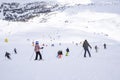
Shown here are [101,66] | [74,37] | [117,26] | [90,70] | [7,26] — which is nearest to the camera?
[90,70]

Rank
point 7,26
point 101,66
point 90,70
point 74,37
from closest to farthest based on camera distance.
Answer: point 90,70, point 101,66, point 74,37, point 7,26

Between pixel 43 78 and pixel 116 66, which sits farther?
pixel 116 66

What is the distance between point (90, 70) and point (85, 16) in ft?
483

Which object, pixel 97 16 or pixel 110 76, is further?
pixel 97 16

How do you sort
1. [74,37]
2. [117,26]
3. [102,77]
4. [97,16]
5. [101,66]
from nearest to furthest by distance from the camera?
[102,77] → [101,66] → [74,37] → [117,26] → [97,16]

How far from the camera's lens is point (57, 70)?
12938mm

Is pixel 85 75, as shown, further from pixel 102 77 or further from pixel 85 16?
pixel 85 16

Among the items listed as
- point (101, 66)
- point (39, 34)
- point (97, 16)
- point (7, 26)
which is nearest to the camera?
point (101, 66)

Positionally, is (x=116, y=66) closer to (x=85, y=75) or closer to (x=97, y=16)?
(x=85, y=75)

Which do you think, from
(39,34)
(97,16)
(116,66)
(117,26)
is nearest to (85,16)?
(97,16)

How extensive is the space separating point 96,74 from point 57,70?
6.93 ft

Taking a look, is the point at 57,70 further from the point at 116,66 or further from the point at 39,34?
the point at 39,34

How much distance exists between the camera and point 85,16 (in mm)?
158375

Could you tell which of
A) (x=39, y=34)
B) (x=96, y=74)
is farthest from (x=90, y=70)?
(x=39, y=34)
